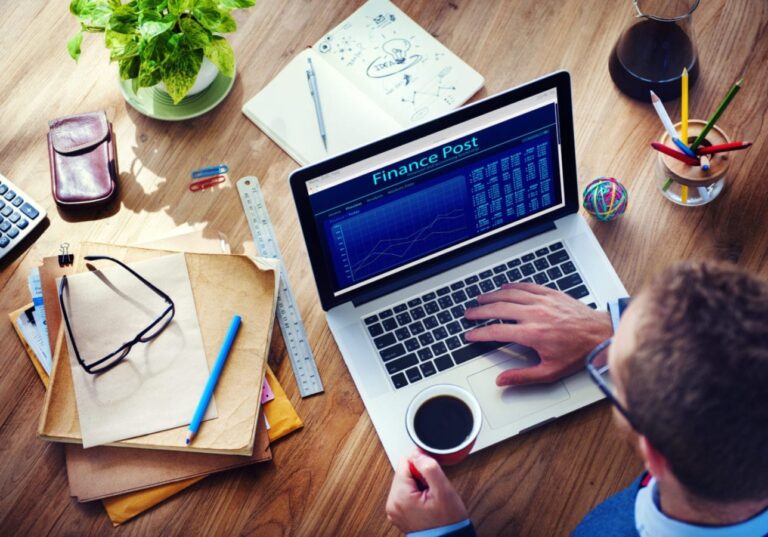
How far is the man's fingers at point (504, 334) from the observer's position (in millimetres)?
1140

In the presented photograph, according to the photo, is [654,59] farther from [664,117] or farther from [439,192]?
[439,192]

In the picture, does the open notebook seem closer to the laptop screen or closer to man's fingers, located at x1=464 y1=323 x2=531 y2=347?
the laptop screen

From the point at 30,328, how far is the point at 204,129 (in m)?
0.46

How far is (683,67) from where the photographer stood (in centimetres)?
131

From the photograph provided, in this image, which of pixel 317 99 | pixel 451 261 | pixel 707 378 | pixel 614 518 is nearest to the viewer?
A: pixel 707 378

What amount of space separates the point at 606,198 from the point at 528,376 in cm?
33

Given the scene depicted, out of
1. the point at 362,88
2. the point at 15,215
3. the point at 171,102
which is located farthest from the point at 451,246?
the point at 15,215

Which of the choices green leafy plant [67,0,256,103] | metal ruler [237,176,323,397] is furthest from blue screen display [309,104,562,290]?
green leafy plant [67,0,256,103]

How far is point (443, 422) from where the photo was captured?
105 cm

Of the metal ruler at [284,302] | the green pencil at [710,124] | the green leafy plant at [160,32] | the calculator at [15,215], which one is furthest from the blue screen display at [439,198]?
the calculator at [15,215]

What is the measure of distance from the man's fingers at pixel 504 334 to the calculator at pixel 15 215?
787mm

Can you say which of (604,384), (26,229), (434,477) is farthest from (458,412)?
(26,229)

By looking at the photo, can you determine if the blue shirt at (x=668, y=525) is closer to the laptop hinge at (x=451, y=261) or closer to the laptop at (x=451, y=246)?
the laptop at (x=451, y=246)

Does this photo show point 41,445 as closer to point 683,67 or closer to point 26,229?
point 26,229
